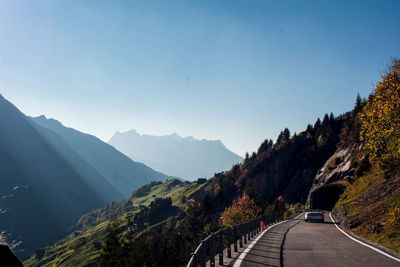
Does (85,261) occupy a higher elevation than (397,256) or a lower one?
lower

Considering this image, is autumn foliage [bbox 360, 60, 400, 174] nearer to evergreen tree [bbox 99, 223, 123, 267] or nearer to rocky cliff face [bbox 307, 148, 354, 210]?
evergreen tree [bbox 99, 223, 123, 267]

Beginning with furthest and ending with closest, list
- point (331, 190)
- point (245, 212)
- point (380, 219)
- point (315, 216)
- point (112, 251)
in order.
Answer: point (245, 212), point (331, 190), point (112, 251), point (315, 216), point (380, 219)

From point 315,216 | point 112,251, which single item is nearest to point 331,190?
point 315,216

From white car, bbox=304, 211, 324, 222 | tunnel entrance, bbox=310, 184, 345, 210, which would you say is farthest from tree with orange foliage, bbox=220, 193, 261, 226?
white car, bbox=304, 211, 324, 222

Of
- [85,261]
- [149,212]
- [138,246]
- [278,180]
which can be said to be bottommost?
[85,261]

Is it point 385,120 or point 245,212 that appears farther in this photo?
point 245,212

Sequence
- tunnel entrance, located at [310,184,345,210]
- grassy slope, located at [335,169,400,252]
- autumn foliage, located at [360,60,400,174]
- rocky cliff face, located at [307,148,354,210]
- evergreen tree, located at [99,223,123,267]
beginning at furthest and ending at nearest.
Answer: tunnel entrance, located at [310,184,345,210], rocky cliff face, located at [307,148,354,210], evergreen tree, located at [99,223,123,267], autumn foliage, located at [360,60,400,174], grassy slope, located at [335,169,400,252]

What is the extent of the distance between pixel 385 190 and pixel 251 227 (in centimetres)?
1087

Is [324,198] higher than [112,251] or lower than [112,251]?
higher

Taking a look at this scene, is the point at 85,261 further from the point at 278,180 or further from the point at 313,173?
the point at 313,173

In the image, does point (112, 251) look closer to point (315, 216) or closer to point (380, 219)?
point (315, 216)

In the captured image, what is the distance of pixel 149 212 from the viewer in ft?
575

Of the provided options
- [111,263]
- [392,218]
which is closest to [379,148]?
[392,218]

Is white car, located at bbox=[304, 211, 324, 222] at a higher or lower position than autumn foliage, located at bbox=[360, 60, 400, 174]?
lower
